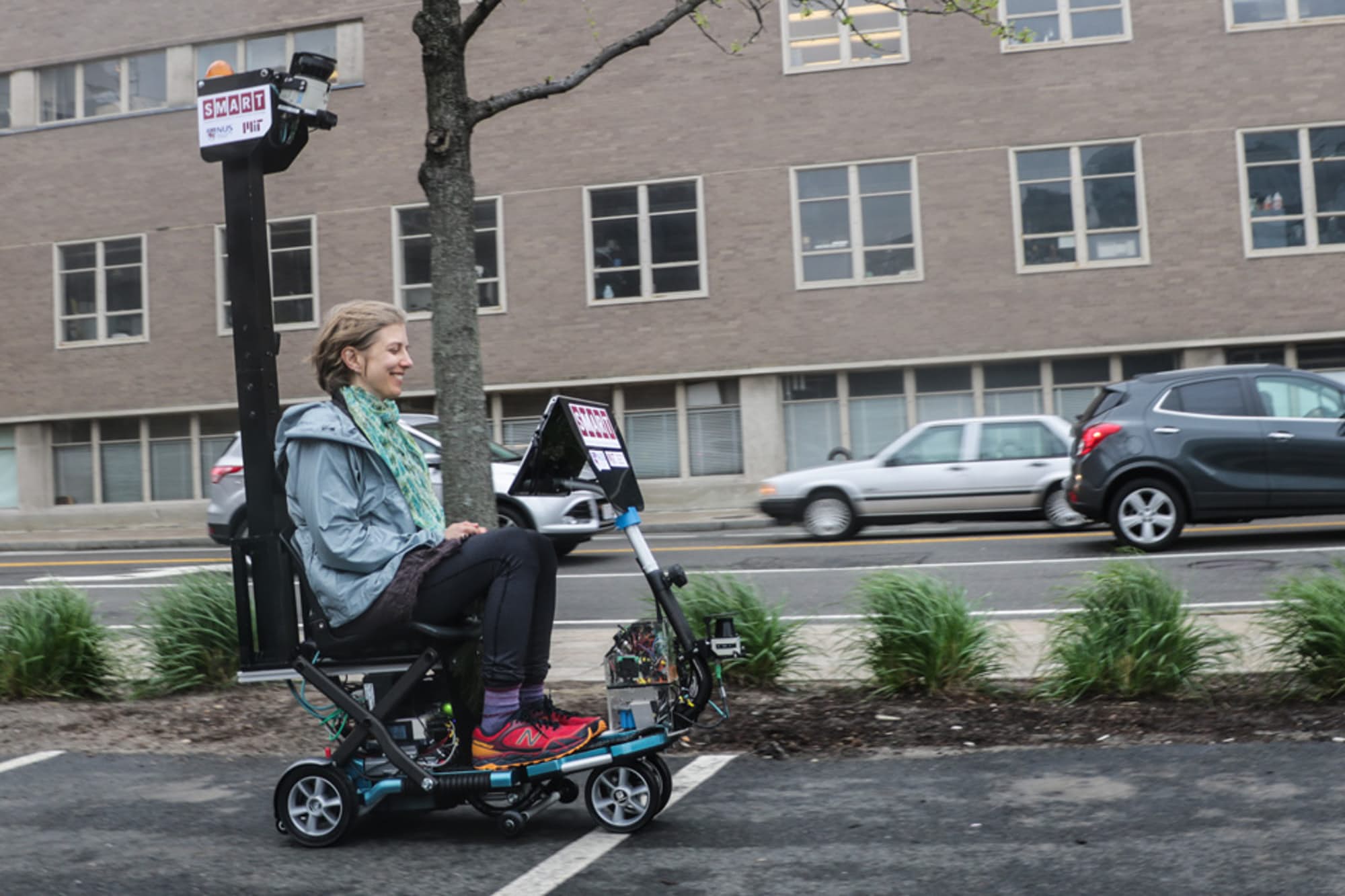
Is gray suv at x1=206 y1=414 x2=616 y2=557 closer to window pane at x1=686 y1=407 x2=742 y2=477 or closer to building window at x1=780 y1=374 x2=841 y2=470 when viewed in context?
window pane at x1=686 y1=407 x2=742 y2=477

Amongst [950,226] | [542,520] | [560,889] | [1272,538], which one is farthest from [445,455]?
[950,226]

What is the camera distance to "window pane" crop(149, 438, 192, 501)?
92.2ft

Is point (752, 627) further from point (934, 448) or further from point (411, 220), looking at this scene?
point (411, 220)

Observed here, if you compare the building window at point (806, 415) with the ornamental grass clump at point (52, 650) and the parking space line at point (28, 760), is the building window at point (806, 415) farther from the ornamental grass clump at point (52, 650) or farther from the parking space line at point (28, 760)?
the parking space line at point (28, 760)

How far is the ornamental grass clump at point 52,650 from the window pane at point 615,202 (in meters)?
18.3

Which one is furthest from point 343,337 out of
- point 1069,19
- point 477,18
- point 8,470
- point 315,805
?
point 8,470

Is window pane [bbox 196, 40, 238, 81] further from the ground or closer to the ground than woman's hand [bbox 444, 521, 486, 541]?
further from the ground

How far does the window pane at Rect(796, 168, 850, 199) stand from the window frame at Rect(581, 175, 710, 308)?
70.2 inches

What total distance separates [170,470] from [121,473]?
1.19 m

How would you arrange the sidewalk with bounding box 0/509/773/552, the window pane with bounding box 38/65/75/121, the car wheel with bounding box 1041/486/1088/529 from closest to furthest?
the car wheel with bounding box 1041/486/1088/529 < the sidewalk with bounding box 0/509/773/552 < the window pane with bounding box 38/65/75/121

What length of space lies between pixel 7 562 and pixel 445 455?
1420 centimetres

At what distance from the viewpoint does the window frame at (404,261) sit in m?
25.9

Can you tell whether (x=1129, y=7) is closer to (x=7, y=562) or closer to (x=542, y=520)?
(x=542, y=520)

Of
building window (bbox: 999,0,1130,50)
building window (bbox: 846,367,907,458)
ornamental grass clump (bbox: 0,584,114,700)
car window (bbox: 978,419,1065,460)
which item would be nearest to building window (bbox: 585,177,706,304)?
building window (bbox: 846,367,907,458)
